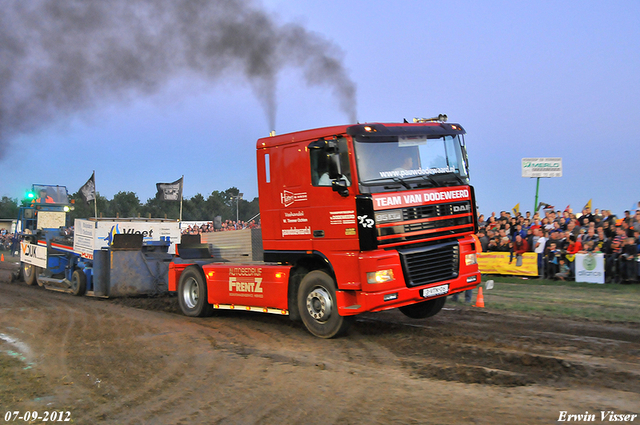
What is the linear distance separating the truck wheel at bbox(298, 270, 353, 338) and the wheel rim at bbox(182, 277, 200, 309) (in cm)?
349

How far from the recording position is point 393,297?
751cm

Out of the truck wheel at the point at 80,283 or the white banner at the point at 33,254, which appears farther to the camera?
the white banner at the point at 33,254

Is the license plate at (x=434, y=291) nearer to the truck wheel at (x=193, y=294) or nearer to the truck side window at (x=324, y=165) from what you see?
the truck side window at (x=324, y=165)

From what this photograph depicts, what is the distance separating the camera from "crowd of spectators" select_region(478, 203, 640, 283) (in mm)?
13961

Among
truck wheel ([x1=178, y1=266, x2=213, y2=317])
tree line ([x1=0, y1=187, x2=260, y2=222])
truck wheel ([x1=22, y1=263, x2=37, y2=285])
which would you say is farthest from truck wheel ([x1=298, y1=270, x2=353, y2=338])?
tree line ([x1=0, y1=187, x2=260, y2=222])

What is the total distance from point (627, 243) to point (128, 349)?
40.0 feet

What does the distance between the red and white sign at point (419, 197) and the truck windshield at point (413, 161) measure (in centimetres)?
13

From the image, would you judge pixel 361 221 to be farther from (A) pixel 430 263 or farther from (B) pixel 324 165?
(A) pixel 430 263

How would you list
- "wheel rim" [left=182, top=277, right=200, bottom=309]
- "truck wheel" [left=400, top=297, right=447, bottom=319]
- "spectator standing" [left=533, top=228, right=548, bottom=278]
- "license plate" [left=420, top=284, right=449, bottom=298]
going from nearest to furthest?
"license plate" [left=420, top=284, right=449, bottom=298] < "truck wheel" [left=400, top=297, right=447, bottom=319] < "wheel rim" [left=182, top=277, right=200, bottom=309] < "spectator standing" [left=533, top=228, right=548, bottom=278]

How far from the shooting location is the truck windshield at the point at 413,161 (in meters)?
7.60

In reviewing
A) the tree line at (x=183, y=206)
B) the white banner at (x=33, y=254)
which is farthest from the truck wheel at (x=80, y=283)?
the tree line at (x=183, y=206)

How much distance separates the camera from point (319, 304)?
26.6 ft

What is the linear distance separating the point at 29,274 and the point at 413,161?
15373mm

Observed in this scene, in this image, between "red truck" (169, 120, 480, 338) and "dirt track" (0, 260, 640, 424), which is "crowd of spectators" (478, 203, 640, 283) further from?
"red truck" (169, 120, 480, 338)
